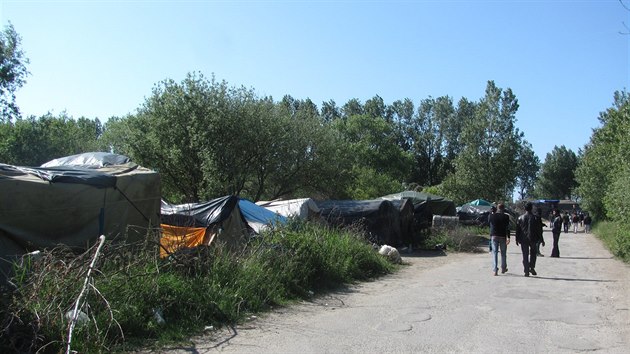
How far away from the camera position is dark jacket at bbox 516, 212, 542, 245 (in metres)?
13.4

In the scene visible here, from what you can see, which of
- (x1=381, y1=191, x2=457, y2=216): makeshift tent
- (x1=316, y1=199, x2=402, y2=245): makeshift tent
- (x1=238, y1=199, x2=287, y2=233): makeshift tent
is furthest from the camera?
(x1=381, y1=191, x2=457, y2=216): makeshift tent

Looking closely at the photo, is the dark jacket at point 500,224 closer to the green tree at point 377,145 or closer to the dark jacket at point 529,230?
the dark jacket at point 529,230

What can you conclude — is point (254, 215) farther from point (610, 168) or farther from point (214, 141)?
point (610, 168)

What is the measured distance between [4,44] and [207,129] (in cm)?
1616

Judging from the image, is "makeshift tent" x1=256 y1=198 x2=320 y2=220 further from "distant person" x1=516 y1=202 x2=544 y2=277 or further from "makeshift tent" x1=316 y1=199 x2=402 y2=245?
"distant person" x1=516 y1=202 x2=544 y2=277

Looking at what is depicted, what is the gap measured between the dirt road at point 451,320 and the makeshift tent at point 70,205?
312cm

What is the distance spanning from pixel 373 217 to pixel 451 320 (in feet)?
43.5

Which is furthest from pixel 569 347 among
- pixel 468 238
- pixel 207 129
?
pixel 207 129

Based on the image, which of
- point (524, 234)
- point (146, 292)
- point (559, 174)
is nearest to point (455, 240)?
point (524, 234)

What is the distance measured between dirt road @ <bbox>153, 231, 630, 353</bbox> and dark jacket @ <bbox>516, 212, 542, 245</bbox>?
0.98 m

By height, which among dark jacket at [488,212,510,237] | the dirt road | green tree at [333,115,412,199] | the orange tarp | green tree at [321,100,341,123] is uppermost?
green tree at [321,100,341,123]

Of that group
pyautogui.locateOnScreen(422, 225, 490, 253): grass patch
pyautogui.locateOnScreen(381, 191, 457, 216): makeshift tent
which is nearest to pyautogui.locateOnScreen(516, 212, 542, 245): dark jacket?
pyautogui.locateOnScreen(422, 225, 490, 253): grass patch

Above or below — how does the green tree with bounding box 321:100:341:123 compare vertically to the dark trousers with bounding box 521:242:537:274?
above

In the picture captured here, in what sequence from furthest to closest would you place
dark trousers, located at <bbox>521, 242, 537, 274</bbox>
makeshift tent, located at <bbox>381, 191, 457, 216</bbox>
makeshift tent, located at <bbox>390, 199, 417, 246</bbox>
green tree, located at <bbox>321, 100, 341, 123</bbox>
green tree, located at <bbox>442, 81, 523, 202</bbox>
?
green tree, located at <bbox>321, 100, 341, 123</bbox> → green tree, located at <bbox>442, 81, 523, 202</bbox> → makeshift tent, located at <bbox>381, 191, 457, 216</bbox> → makeshift tent, located at <bbox>390, 199, 417, 246</bbox> → dark trousers, located at <bbox>521, 242, 537, 274</bbox>
